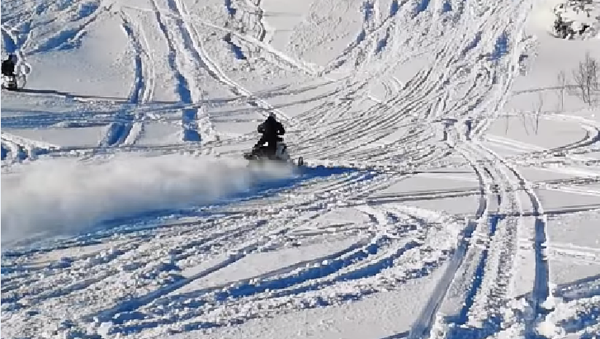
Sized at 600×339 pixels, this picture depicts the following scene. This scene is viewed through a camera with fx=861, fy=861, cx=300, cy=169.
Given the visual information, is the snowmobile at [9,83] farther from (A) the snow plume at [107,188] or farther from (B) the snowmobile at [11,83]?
(A) the snow plume at [107,188]

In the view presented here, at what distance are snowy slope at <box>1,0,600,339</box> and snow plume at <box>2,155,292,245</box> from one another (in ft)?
0.16

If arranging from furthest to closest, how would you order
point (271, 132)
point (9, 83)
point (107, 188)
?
1. point (9, 83)
2. point (271, 132)
3. point (107, 188)

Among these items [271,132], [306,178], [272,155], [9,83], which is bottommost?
[306,178]

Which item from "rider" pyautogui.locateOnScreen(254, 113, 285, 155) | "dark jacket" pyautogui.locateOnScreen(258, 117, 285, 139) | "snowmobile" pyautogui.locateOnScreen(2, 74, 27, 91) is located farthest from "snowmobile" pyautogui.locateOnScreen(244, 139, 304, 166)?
"snowmobile" pyautogui.locateOnScreen(2, 74, 27, 91)

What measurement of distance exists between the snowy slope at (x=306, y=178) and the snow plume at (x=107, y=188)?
0.05 meters

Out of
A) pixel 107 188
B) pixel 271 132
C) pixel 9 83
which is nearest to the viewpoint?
pixel 107 188

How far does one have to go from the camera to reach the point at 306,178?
14.6 metres

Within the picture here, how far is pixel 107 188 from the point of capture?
13.0 meters

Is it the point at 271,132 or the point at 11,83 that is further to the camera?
the point at 11,83

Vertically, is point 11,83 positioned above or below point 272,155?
above

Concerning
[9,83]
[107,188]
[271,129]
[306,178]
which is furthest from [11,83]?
[306,178]

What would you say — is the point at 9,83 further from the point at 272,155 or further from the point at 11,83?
the point at 272,155

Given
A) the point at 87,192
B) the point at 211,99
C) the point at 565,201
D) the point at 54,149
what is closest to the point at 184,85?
the point at 211,99

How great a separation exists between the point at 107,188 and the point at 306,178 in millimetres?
3403
